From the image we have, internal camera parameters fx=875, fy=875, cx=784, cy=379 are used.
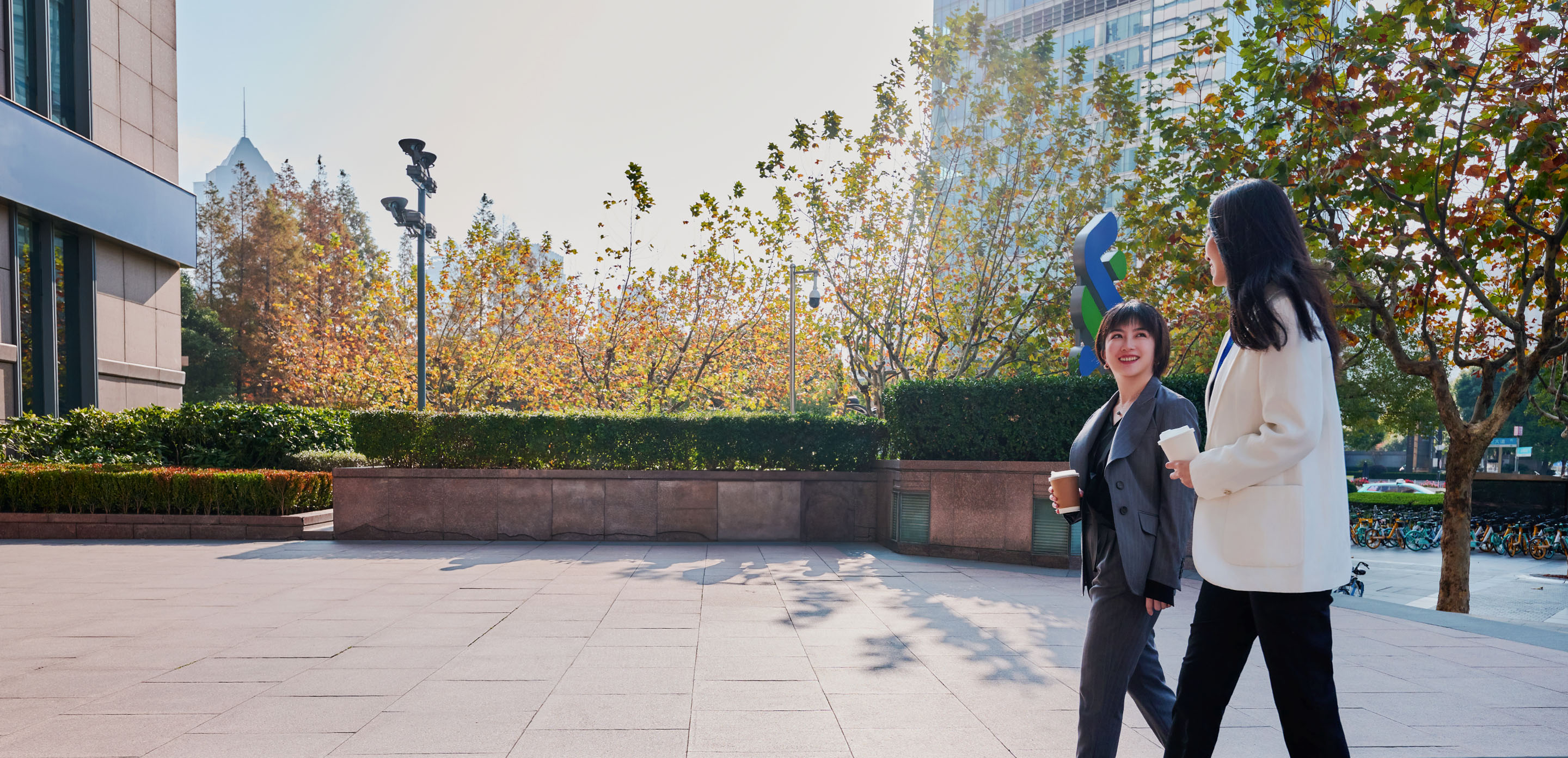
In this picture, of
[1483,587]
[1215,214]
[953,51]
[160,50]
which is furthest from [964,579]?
[160,50]

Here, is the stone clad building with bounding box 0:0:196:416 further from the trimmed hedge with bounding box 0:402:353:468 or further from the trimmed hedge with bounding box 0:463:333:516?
the trimmed hedge with bounding box 0:463:333:516

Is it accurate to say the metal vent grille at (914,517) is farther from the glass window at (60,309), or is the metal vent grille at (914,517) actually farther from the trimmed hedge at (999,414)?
the glass window at (60,309)

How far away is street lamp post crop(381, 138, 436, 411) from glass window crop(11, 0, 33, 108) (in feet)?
24.8

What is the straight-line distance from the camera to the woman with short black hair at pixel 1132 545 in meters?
2.74

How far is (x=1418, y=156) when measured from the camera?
27.8ft

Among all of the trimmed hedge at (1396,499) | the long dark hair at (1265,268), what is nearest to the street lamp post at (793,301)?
the long dark hair at (1265,268)

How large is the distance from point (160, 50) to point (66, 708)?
813 inches

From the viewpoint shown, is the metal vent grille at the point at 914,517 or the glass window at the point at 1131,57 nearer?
the metal vent grille at the point at 914,517

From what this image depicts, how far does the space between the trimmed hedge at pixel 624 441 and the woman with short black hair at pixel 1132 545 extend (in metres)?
9.08

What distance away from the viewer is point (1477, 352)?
13.0 meters

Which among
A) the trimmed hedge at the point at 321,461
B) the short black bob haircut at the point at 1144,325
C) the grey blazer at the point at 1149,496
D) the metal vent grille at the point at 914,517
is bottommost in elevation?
the metal vent grille at the point at 914,517

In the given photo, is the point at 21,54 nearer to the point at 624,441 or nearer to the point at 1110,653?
the point at 624,441

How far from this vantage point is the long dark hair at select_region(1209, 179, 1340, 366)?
88.0 inches

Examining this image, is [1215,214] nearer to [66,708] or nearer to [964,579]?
[66,708]
